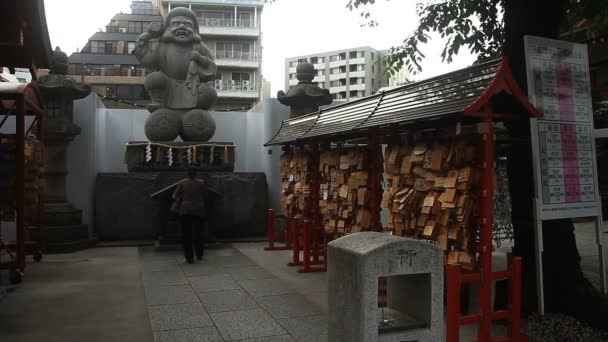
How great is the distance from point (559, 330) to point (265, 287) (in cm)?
399

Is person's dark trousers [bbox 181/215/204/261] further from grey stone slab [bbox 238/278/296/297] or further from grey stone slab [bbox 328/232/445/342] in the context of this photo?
grey stone slab [bbox 328/232/445/342]

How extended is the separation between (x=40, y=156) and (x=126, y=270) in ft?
8.50

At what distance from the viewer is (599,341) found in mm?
4996

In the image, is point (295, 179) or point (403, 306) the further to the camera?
point (295, 179)

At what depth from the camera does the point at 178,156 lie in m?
12.5

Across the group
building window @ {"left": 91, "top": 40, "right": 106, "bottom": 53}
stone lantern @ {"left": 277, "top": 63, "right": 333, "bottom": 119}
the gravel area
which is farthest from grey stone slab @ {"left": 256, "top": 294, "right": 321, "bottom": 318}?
building window @ {"left": 91, "top": 40, "right": 106, "bottom": 53}

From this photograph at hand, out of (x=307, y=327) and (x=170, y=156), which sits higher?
(x=170, y=156)

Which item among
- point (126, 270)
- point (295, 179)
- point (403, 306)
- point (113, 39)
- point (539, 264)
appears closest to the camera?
point (403, 306)

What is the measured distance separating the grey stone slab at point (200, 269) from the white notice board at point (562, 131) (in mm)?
5489

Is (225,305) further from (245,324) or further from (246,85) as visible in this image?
(246,85)

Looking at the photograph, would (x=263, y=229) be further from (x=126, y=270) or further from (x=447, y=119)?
(x=447, y=119)

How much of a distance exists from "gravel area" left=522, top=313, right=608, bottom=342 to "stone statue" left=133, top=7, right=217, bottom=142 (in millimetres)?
9528

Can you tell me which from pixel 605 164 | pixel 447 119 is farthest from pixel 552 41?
pixel 605 164

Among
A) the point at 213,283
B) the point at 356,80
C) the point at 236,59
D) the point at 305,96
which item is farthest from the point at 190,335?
the point at 356,80
